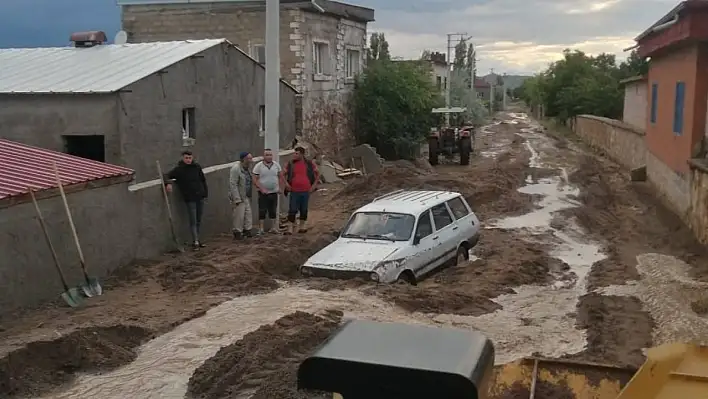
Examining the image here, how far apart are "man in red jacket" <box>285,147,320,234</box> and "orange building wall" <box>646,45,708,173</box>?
28.0 ft

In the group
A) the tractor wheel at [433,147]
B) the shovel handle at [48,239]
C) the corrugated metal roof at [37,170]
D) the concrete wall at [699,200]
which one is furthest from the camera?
the tractor wheel at [433,147]

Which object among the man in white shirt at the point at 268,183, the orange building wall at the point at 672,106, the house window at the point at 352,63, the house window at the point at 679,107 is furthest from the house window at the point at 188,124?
the house window at the point at 352,63

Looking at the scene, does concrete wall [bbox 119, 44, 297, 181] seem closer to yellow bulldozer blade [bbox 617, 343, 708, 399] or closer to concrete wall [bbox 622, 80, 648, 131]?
yellow bulldozer blade [bbox 617, 343, 708, 399]

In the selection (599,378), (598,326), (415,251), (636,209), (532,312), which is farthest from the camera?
→ (636,209)

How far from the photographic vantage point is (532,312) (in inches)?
412

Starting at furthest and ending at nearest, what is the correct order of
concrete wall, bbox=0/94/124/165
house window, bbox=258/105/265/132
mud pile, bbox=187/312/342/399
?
house window, bbox=258/105/265/132, concrete wall, bbox=0/94/124/165, mud pile, bbox=187/312/342/399

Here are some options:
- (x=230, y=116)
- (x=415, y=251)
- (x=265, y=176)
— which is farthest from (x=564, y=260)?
(x=230, y=116)

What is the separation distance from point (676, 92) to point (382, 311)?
12.6 meters

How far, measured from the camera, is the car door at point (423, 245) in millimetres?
11602

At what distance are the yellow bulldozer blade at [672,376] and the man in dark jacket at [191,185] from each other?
951cm

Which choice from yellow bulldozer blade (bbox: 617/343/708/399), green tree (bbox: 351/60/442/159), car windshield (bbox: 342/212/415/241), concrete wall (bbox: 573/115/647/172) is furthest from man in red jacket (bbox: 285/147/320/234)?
green tree (bbox: 351/60/442/159)

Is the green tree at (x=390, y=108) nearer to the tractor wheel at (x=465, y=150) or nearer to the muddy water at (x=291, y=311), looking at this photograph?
the tractor wheel at (x=465, y=150)

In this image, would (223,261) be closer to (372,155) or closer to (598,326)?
(598,326)

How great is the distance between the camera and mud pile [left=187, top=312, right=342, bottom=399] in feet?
23.4
